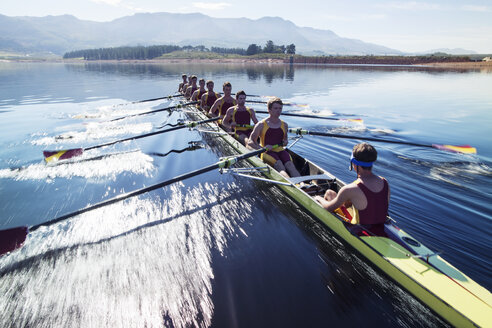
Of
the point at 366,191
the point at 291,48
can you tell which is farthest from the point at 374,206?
the point at 291,48

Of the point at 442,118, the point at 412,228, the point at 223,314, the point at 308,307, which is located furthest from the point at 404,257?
the point at 442,118

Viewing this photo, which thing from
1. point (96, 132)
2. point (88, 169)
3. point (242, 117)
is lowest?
point (88, 169)

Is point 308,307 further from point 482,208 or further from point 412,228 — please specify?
point 482,208

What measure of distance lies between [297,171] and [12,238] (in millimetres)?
7162

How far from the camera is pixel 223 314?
414cm

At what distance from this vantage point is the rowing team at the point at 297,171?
4.24 meters

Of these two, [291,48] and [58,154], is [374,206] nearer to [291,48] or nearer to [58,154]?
[58,154]

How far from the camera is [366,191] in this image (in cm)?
427

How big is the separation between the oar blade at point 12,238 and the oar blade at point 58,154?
5506 mm

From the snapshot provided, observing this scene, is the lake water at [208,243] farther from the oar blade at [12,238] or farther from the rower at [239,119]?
the rower at [239,119]

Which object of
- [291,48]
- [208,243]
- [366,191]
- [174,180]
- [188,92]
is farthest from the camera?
[291,48]

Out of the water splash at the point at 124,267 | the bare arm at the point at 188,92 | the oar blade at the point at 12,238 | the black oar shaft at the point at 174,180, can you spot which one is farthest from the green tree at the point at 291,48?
the oar blade at the point at 12,238

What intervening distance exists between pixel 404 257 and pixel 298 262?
189 cm

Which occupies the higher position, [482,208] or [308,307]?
[482,208]
